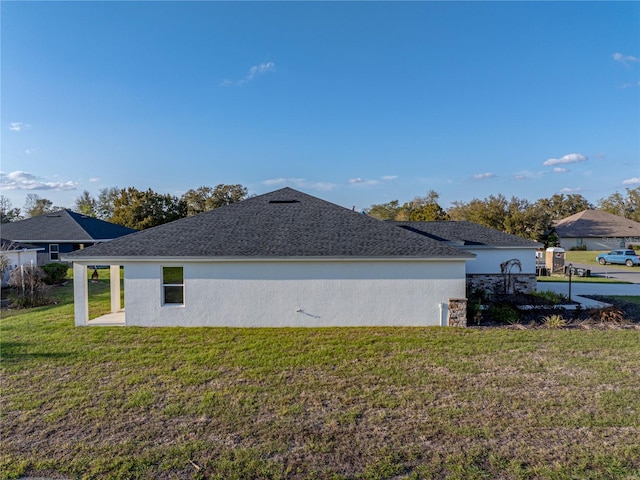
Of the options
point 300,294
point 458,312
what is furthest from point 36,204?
point 458,312

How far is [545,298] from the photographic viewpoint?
13820mm

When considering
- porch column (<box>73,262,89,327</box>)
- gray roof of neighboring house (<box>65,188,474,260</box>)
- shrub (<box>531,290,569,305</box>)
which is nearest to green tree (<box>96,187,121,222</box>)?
porch column (<box>73,262,89,327</box>)

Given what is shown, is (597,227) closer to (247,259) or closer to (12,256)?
(247,259)

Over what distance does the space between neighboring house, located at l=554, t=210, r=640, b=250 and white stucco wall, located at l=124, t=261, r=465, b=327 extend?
4646cm

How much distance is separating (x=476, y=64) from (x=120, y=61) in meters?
16.3

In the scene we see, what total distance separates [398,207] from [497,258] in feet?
164

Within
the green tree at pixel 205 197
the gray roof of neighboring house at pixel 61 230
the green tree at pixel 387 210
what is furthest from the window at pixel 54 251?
the green tree at pixel 387 210

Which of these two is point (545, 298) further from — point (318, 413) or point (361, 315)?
point (318, 413)

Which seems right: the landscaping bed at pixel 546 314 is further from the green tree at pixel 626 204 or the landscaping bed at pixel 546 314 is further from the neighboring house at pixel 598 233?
the green tree at pixel 626 204

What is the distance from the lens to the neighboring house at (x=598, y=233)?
4459 centimetres

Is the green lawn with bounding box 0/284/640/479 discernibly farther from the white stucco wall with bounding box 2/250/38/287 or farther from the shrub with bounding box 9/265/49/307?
the white stucco wall with bounding box 2/250/38/287

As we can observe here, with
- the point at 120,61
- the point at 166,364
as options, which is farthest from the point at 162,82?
the point at 166,364

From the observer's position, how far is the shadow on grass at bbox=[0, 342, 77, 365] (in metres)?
7.62

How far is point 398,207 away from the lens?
2554 inches
